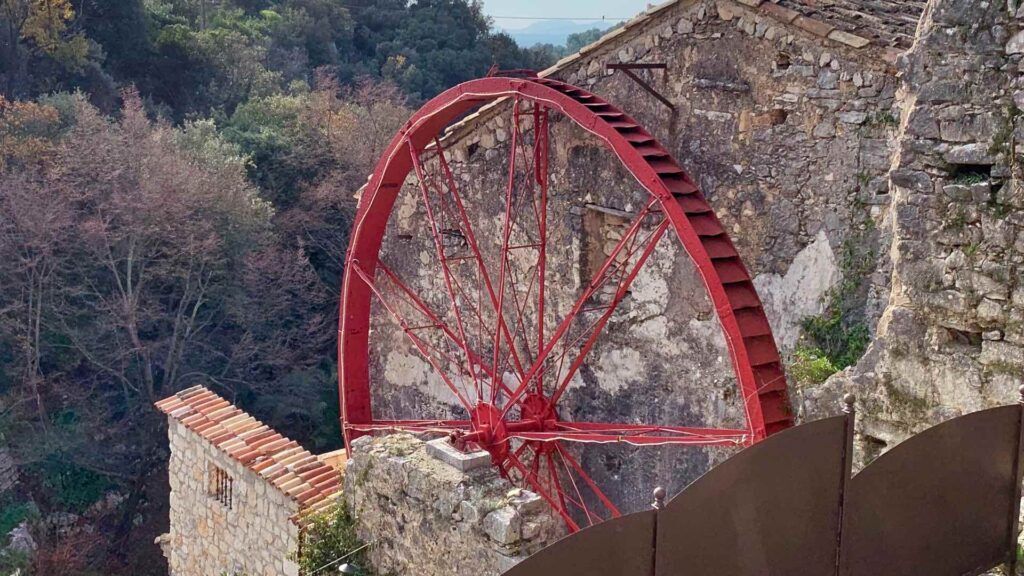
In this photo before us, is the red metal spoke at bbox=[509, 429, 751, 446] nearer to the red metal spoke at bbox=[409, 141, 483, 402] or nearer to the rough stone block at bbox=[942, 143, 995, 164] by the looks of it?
the red metal spoke at bbox=[409, 141, 483, 402]

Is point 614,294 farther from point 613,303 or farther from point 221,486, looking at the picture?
point 221,486

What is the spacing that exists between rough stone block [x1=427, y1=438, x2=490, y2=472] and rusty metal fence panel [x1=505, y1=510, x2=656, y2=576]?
2.22 m

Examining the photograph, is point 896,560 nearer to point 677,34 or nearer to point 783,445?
point 783,445

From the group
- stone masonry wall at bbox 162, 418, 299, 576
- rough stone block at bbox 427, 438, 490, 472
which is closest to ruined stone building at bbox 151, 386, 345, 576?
stone masonry wall at bbox 162, 418, 299, 576

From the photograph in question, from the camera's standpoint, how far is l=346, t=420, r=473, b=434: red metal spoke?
→ 841 cm

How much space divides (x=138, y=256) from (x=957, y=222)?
14.0 m

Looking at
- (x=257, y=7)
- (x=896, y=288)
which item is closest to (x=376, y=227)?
(x=896, y=288)

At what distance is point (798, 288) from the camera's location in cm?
742

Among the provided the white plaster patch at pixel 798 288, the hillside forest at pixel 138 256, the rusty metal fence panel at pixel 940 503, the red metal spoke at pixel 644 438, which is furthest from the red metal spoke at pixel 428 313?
the hillside forest at pixel 138 256

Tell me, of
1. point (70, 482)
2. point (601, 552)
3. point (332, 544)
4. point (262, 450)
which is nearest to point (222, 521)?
point (262, 450)

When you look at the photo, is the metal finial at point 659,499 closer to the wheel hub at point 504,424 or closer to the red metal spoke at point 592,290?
the red metal spoke at point 592,290

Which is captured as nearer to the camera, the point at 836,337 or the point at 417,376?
the point at 836,337

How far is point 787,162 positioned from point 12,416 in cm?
1182

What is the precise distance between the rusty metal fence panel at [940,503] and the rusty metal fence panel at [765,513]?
0.10 m
